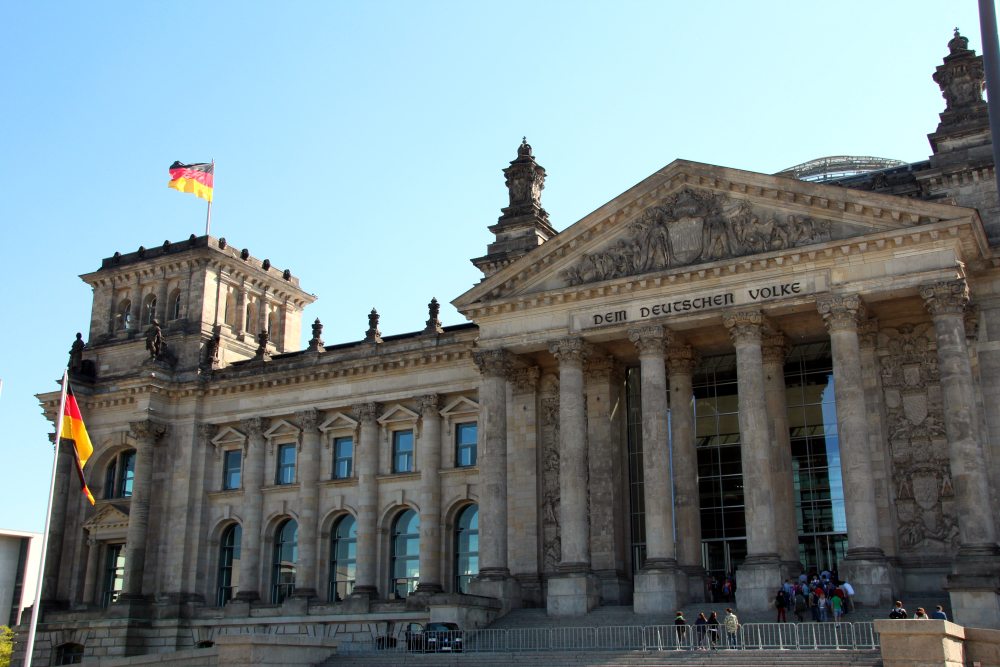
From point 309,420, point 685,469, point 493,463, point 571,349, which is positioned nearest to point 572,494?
point 493,463

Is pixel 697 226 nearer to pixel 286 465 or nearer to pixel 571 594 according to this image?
pixel 571 594

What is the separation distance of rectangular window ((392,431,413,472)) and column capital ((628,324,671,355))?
1453 centimetres

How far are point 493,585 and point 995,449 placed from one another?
1759 cm

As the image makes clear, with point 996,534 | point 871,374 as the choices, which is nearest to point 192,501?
point 871,374

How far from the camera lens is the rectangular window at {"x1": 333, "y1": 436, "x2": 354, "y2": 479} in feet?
167

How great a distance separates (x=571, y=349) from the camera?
132 ft

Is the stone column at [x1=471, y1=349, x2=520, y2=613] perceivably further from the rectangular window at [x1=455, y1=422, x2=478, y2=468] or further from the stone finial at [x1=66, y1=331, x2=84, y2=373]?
the stone finial at [x1=66, y1=331, x2=84, y2=373]

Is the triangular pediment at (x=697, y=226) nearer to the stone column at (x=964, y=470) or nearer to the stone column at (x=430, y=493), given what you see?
the stone column at (x=964, y=470)

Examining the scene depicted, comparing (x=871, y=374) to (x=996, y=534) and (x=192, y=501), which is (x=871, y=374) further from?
(x=192, y=501)

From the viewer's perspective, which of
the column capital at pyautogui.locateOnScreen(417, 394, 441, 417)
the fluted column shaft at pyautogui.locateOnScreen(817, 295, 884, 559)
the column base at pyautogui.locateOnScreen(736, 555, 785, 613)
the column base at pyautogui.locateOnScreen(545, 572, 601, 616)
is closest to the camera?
the fluted column shaft at pyautogui.locateOnScreen(817, 295, 884, 559)

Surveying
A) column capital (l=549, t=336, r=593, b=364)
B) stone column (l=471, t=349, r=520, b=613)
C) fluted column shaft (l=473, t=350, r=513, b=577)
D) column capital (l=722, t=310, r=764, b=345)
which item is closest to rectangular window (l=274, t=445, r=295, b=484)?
fluted column shaft (l=473, t=350, r=513, b=577)

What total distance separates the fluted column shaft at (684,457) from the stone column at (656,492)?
878 millimetres

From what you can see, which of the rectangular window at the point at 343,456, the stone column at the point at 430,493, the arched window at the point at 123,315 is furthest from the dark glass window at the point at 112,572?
the stone column at the point at 430,493

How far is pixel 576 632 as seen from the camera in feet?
114
